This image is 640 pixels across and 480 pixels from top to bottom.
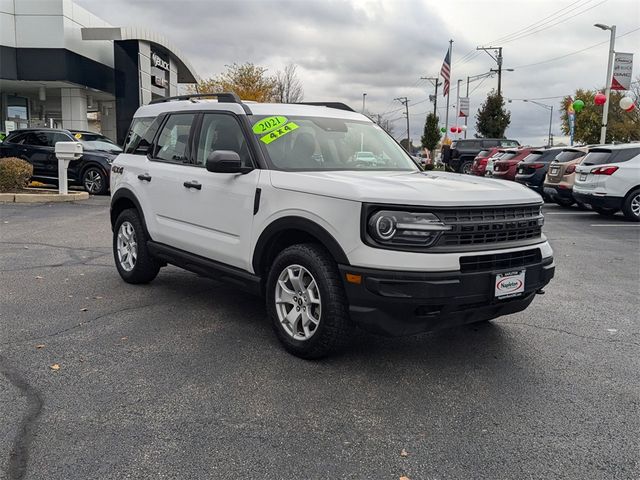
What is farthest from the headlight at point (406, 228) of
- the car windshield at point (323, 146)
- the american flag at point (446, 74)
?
the american flag at point (446, 74)

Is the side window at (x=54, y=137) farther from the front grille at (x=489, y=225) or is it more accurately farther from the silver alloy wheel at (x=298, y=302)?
the front grille at (x=489, y=225)

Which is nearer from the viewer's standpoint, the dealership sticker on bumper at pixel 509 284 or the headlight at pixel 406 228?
the headlight at pixel 406 228

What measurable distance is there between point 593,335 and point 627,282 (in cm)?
256

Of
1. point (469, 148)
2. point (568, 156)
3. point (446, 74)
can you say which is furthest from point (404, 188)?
point (446, 74)

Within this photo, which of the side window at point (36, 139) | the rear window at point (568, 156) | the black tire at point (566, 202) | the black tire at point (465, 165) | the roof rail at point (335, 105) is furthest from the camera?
the black tire at point (465, 165)

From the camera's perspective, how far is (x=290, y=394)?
3559 mm

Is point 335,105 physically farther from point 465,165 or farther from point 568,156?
point 465,165

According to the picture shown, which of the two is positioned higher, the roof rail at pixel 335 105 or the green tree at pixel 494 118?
the green tree at pixel 494 118

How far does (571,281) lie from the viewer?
693 cm

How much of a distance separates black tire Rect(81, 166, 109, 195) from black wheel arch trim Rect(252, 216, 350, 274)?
12648 mm

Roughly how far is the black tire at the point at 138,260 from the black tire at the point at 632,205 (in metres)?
10.8

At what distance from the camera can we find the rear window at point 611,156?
41.3ft

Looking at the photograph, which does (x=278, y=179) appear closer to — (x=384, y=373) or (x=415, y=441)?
(x=384, y=373)

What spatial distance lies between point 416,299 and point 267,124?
212 centimetres
